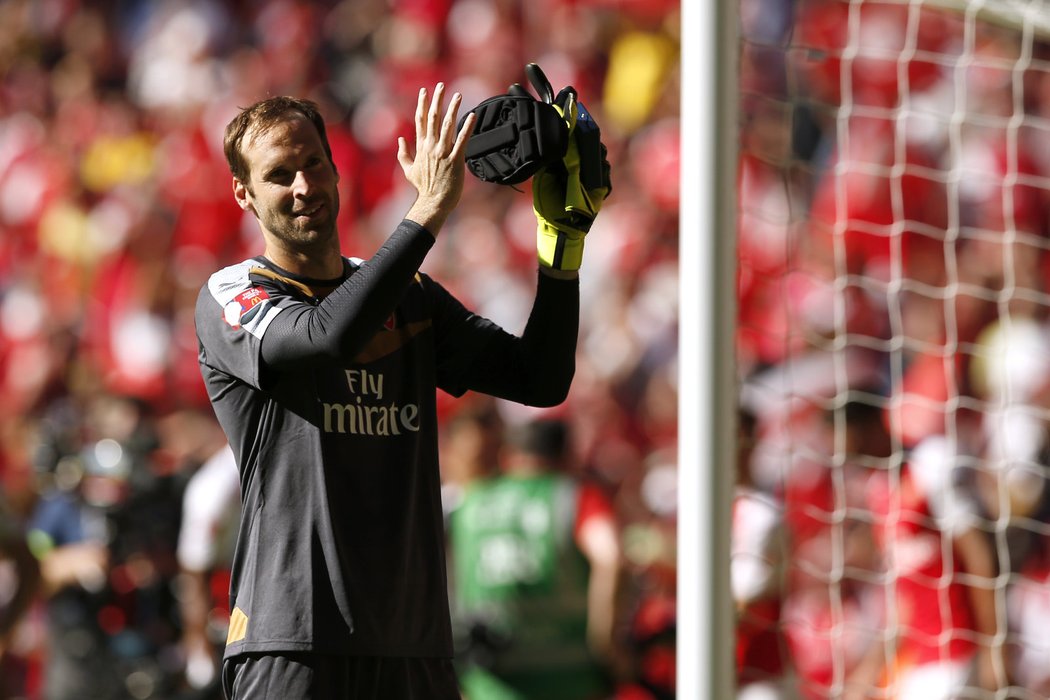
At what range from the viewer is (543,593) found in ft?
15.6

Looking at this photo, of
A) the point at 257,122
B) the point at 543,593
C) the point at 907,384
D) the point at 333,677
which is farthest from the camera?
the point at 543,593

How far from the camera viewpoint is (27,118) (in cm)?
891

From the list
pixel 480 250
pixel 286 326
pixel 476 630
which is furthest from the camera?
pixel 480 250

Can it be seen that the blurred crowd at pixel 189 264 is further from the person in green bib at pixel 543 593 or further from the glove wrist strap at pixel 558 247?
the glove wrist strap at pixel 558 247

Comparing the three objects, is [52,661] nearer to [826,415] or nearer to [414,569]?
[826,415]

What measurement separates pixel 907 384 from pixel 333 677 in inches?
115

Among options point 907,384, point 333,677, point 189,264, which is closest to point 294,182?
point 333,677

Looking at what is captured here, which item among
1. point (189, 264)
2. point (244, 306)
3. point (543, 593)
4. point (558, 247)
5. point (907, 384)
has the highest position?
point (189, 264)

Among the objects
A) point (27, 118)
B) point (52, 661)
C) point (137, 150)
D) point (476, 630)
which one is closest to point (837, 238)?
point (476, 630)

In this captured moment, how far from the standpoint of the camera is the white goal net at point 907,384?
4004 mm

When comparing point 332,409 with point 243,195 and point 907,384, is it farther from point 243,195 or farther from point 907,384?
point 907,384

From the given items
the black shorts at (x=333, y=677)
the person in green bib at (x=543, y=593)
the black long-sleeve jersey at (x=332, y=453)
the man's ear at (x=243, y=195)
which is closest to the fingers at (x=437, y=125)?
the black long-sleeve jersey at (x=332, y=453)

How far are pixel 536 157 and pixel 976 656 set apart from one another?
102 inches

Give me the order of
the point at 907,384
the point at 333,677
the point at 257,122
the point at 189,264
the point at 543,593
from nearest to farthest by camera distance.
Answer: the point at 333,677 → the point at 257,122 → the point at 907,384 → the point at 543,593 → the point at 189,264
